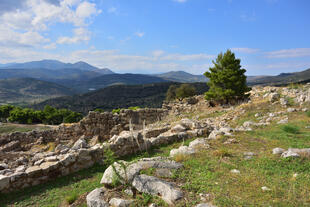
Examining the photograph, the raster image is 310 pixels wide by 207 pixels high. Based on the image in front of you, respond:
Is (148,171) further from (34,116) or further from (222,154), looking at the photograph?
(34,116)

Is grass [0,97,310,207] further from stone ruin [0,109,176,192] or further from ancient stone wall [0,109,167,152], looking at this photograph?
ancient stone wall [0,109,167,152]

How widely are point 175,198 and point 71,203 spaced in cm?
316

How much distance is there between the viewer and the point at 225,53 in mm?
24203

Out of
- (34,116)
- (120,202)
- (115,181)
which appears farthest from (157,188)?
(34,116)

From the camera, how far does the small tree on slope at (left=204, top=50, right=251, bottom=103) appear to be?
75.6 ft

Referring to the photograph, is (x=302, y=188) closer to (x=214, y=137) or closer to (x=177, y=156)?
(x=177, y=156)

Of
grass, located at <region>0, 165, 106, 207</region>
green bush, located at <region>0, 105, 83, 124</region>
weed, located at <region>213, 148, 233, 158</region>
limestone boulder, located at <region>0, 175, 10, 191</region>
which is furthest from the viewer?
green bush, located at <region>0, 105, 83, 124</region>

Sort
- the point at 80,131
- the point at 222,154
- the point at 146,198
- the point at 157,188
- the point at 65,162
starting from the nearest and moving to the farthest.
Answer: the point at 146,198 < the point at 157,188 < the point at 222,154 < the point at 65,162 < the point at 80,131

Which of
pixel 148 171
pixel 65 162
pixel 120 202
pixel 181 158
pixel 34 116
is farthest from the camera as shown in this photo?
pixel 34 116

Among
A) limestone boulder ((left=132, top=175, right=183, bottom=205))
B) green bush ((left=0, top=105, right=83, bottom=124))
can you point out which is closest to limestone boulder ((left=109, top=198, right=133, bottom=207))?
limestone boulder ((left=132, top=175, right=183, bottom=205))

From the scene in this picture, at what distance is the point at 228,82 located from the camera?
2334 centimetres

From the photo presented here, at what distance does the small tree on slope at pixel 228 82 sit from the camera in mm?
23047

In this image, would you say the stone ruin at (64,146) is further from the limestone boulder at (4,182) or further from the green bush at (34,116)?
the green bush at (34,116)

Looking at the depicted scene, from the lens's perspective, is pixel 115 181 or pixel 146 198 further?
pixel 115 181
